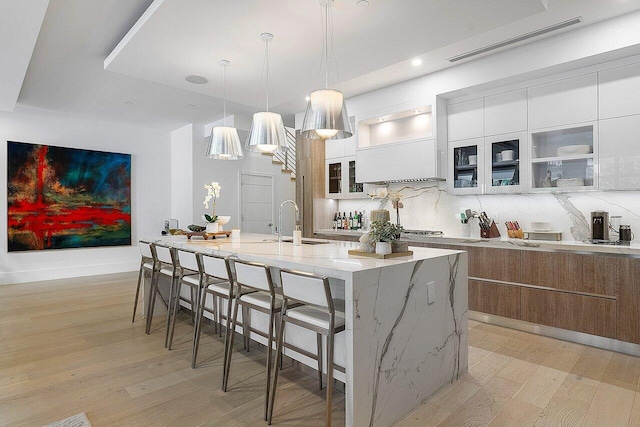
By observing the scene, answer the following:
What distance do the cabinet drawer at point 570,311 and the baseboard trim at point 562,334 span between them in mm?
49

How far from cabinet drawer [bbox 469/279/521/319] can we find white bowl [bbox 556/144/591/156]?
147 centimetres

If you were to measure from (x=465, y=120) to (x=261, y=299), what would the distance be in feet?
11.2

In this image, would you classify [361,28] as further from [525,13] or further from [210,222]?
[210,222]

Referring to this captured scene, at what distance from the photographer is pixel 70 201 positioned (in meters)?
6.59

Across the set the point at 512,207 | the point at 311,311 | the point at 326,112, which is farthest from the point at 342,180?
the point at 311,311

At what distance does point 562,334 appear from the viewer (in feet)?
11.4

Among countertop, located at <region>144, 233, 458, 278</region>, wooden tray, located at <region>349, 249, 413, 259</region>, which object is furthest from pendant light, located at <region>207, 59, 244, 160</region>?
wooden tray, located at <region>349, 249, 413, 259</region>

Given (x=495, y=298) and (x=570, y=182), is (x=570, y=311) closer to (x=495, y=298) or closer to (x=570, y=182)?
(x=495, y=298)

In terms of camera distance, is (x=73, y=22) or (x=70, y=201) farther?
(x=70, y=201)

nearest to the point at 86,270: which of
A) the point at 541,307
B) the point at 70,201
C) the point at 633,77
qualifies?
the point at 70,201

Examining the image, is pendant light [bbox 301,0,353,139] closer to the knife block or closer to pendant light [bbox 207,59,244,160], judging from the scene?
pendant light [bbox 207,59,244,160]

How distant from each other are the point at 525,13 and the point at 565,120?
146 centimetres

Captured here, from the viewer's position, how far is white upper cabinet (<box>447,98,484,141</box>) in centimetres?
439

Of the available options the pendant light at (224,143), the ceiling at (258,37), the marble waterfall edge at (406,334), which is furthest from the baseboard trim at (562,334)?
the pendant light at (224,143)
